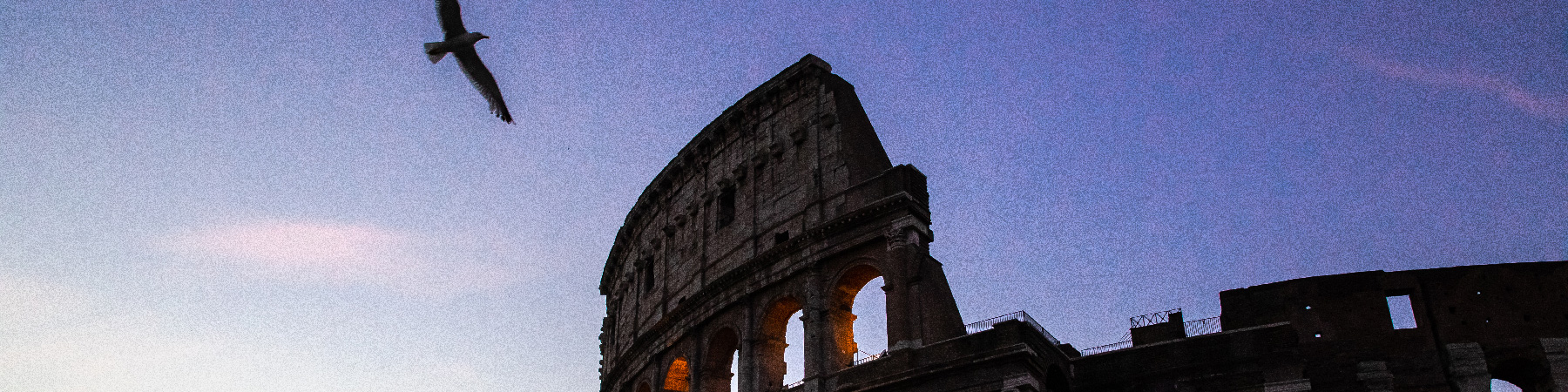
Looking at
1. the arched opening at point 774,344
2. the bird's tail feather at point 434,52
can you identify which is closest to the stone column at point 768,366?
the arched opening at point 774,344

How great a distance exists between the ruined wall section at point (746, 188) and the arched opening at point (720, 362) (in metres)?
0.94

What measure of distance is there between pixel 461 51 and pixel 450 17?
424 mm

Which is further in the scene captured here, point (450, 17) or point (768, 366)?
point (768, 366)

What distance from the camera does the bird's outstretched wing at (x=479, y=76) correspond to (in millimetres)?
17344

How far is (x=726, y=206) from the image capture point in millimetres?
36688

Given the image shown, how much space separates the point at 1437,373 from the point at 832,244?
1246 cm

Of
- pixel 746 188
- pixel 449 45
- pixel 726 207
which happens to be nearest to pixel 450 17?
pixel 449 45

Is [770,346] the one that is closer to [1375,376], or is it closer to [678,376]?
[678,376]

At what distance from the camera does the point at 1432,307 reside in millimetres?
28250

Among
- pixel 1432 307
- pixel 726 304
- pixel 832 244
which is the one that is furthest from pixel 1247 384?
pixel 726 304

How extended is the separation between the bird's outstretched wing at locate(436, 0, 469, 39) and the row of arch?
555 inches

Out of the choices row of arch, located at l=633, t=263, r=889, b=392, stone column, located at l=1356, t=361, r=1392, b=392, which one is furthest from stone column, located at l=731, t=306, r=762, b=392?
stone column, located at l=1356, t=361, r=1392, b=392

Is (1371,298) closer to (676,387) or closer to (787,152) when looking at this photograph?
(787,152)

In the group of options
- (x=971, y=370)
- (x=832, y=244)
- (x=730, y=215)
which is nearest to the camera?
(x=971, y=370)
